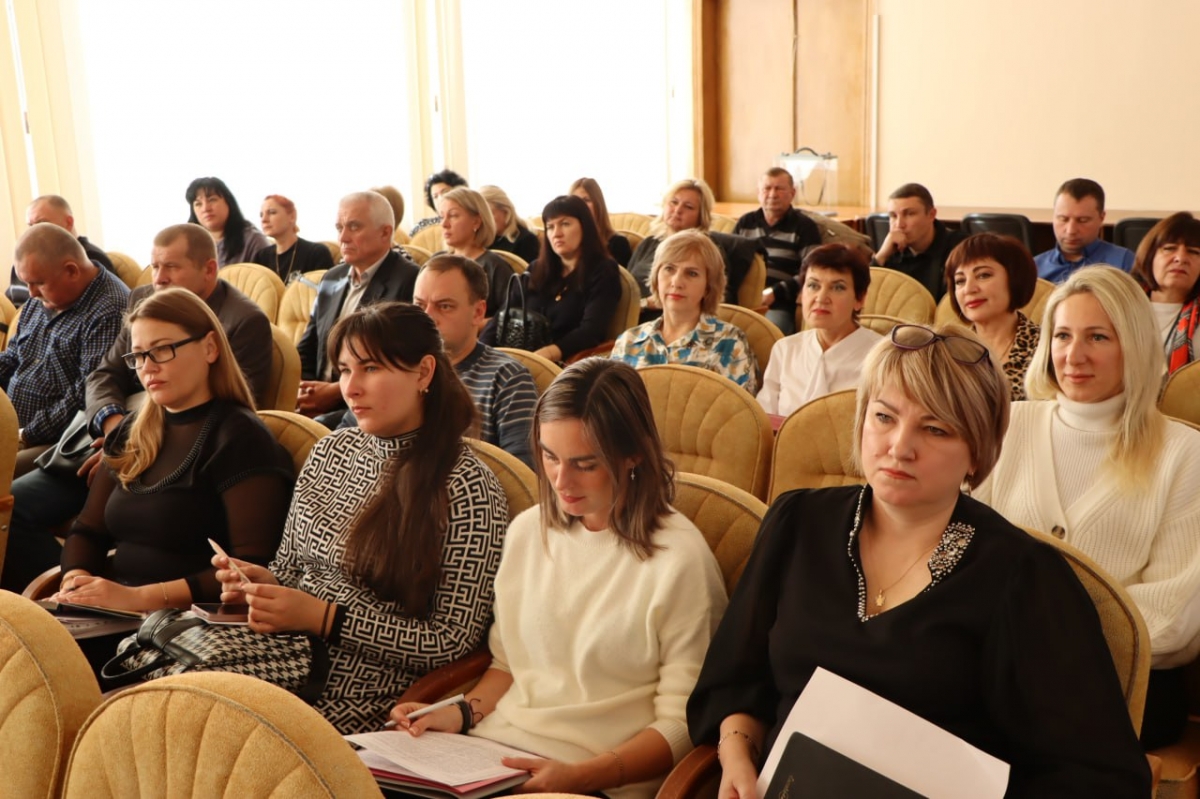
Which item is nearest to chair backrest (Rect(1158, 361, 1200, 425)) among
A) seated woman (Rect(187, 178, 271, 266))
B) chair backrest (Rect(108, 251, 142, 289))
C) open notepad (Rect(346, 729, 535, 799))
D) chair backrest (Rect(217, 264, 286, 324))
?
open notepad (Rect(346, 729, 535, 799))

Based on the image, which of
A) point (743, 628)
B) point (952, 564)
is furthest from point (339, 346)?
point (952, 564)

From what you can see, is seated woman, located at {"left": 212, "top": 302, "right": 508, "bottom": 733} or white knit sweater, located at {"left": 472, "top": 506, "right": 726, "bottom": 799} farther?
seated woman, located at {"left": 212, "top": 302, "right": 508, "bottom": 733}

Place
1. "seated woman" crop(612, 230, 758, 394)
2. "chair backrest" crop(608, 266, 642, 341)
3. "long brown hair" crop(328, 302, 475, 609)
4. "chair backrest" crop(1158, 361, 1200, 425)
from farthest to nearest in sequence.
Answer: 1. "chair backrest" crop(608, 266, 642, 341)
2. "seated woman" crop(612, 230, 758, 394)
3. "chair backrest" crop(1158, 361, 1200, 425)
4. "long brown hair" crop(328, 302, 475, 609)

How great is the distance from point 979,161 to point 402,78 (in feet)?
A: 17.4

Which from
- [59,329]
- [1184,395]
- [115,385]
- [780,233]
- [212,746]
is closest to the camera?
[212,746]

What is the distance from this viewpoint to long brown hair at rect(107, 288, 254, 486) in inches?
104

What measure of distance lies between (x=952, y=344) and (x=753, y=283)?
4.24 m

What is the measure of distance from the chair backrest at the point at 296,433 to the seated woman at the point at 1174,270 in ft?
10.2

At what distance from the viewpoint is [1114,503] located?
219 centimetres

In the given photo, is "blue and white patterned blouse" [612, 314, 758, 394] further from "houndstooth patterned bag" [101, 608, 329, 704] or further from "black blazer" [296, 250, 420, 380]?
"houndstooth patterned bag" [101, 608, 329, 704]

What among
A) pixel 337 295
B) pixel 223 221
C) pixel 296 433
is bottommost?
pixel 296 433

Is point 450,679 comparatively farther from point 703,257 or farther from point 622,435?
point 703,257

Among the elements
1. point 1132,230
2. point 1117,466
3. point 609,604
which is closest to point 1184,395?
point 1117,466

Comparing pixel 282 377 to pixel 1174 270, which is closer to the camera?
pixel 282 377
